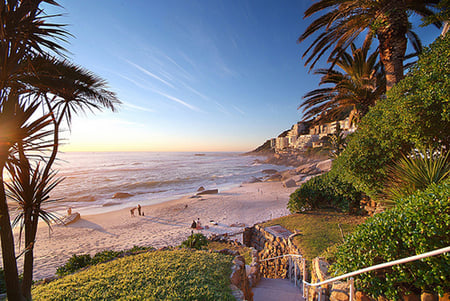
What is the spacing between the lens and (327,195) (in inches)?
332

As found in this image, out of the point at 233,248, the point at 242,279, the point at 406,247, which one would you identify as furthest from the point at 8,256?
the point at 233,248

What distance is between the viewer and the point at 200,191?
71.4 ft

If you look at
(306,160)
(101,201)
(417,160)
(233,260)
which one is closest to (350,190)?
(417,160)

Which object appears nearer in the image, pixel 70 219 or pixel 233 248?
pixel 233 248

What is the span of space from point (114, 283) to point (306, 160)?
49.7 meters

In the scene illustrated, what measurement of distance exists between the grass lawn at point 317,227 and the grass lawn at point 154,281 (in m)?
2.99

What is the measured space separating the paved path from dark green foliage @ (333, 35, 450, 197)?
3621mm

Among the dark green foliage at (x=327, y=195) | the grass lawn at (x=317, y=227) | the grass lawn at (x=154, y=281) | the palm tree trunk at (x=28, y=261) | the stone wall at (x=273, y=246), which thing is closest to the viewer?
the grass lawn at (x=154, y=281)

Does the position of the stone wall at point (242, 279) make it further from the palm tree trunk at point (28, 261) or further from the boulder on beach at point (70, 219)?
the boulder on beach at point (70, 219)

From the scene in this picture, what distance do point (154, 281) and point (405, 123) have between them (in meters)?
6.47

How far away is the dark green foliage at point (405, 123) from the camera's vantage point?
3.65 metres

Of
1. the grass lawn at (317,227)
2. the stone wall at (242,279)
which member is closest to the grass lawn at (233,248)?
the stone wall at (242,279)

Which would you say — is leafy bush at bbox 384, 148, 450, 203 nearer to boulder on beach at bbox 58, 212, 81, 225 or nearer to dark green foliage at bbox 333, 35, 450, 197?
dark green foliage at bbox 333, 35, 450, 197

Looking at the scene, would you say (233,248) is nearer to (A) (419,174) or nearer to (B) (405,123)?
(A) (419,174)
